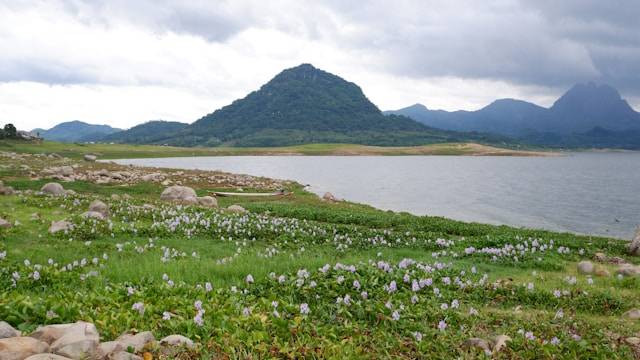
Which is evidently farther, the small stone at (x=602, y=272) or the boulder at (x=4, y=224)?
the boulder at (x=4, y=224)

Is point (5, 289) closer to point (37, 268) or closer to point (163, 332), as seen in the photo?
point (37, 268)

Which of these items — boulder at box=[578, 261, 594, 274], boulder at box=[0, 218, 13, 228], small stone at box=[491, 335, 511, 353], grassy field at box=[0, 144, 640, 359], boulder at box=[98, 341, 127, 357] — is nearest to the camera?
boulder at box=[98, 341, 127, 357]

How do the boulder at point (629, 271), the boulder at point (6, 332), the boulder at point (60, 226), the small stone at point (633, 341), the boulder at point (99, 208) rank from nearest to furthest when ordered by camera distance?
the boulder at point (6, 332)
the small stone at point (633, 341)
the boulder at point (629, 271)
the boulder at point (60, 226)
the boulder at point (99, 208)

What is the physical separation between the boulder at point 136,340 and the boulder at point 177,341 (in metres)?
0.21

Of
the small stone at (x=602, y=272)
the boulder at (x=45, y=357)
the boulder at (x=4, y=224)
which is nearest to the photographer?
the boulder at (x=45, y=357)

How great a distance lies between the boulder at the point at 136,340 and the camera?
6410 mm

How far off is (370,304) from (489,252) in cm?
890

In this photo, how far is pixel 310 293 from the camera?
10.2 metres

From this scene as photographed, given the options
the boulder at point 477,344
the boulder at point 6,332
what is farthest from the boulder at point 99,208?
the boulder at point 477,344

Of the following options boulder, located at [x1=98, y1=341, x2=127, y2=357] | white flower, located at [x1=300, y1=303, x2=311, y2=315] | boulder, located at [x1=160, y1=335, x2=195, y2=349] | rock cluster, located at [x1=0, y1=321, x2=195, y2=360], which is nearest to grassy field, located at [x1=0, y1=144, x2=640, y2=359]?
white flower, located at [x1=300, y1=303, x2=311, y2=315]

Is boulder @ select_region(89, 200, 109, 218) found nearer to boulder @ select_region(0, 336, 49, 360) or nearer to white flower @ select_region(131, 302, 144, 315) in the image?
white flower @ select_region(131, 302, 144, 315)

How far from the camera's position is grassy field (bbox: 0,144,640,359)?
7598 millimetres

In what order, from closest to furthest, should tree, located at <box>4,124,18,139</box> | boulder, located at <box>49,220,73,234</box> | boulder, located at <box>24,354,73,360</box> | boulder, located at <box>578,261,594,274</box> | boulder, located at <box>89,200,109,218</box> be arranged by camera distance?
boulder, located at <box>24,354,73,360</box> < boulder, located at <box>578,261,594,274</box> < boulder, located at <box>49,220,73,234</box> < boulder, located at <box>89,200,109,218</box> < tree, located at <box>4,124,18,139</box>

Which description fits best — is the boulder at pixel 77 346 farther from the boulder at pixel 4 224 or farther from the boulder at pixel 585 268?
the boulder at pixel 585 268
